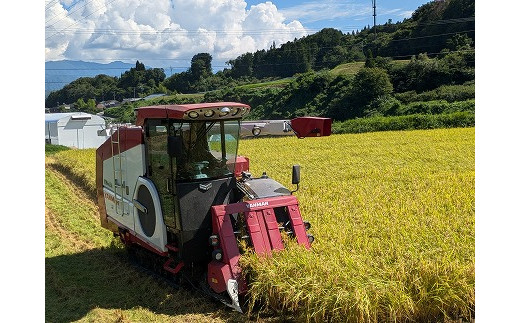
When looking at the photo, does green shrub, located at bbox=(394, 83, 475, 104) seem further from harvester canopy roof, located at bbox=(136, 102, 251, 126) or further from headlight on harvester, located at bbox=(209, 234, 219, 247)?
headlight on harvester, located at bbox=(209, 234, 219, 247)

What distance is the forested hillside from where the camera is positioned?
36.7m

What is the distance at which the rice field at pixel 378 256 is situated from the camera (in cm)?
569

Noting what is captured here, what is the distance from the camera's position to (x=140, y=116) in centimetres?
823

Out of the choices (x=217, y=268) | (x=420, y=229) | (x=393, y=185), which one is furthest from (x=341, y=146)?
(x=217, y=268)

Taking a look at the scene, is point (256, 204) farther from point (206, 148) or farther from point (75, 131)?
point (75, 131)

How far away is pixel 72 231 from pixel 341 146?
16536 millimetres

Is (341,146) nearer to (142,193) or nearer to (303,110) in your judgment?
(303,110)

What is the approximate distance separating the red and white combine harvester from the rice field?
40cm

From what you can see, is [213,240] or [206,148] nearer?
[213,240]

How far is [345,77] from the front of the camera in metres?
38.2

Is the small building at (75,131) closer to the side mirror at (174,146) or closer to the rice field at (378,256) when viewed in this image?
the rice field at (378,256)

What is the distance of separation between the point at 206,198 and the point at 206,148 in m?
0.79

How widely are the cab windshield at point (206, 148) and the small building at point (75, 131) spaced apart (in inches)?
1401

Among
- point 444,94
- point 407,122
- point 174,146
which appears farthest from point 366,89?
point 174,146
